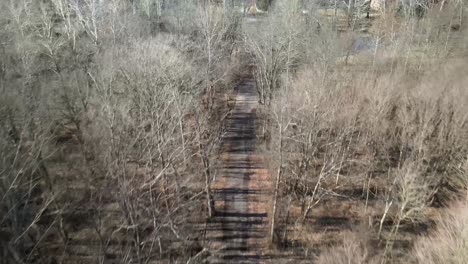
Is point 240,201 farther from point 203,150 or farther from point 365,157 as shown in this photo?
point 365,157

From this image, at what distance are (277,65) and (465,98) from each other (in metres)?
12.9

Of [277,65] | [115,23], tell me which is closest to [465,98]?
[277,65]

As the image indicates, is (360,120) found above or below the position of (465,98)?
below

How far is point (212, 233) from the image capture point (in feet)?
64.3

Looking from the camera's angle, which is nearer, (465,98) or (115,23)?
(465,98)

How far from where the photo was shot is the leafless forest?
50.4ft

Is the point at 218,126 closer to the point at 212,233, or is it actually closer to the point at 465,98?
the point at 212,233

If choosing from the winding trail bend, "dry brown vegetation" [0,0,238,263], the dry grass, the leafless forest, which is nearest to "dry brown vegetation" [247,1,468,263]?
the leafless forest

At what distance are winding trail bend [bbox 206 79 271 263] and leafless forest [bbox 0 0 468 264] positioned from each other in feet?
0.84

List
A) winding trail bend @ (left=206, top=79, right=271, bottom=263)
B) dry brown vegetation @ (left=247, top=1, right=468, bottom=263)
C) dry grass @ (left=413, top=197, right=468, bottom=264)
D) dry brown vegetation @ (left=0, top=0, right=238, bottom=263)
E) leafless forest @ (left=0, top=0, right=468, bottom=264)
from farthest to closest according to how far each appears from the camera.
→ dry brown vegetation @ (left=247, top=1, right=468, bottom=263)
winding trail bend @ (left=206, top=79, right=271, bottom=263)
leafless forest @ (left=0, top=0, right=468, bottom=264)
dry brown vegetation @ (left=0, top=0, right=238, bottom=263)
dry grass @ (left=413, top=197, right=468, bottom=264)

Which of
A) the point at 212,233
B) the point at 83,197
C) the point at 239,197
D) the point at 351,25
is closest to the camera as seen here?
the point at 83,197

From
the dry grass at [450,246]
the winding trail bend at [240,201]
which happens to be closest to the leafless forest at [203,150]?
the dry grass at [450,246]

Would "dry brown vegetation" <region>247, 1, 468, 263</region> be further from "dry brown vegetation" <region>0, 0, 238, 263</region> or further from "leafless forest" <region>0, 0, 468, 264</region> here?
"dry brown vegetation" <region>0, 0, 238, 263</region>

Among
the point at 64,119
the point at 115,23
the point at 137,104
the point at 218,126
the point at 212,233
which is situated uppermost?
the point at 115,23
